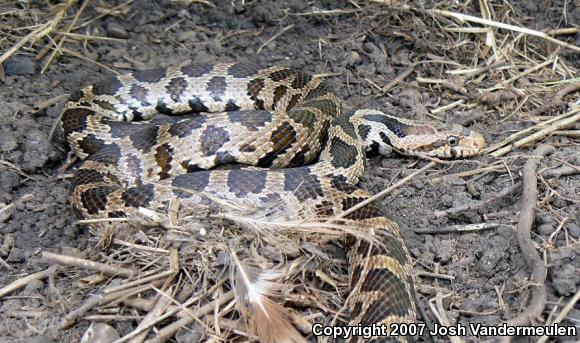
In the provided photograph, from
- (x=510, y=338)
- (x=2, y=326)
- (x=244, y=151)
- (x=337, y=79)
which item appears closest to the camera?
(x=510, y=338)

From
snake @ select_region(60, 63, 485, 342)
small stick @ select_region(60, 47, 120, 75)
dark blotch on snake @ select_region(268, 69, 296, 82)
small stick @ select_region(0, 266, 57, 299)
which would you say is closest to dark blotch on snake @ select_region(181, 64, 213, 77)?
snake @ select_region(60, 63, 485, 342)

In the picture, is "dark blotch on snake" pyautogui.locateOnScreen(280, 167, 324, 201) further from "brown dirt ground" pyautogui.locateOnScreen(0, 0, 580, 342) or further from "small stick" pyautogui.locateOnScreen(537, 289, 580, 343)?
"small stick" pyautogui.locateOnScreen(537, 289, 580, 343)

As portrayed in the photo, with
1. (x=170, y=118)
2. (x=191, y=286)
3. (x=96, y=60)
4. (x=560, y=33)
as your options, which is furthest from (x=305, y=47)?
(x=191, y=286)

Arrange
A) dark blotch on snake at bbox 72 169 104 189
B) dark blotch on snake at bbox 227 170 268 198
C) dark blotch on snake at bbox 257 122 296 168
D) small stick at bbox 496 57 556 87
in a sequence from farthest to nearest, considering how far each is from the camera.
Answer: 1. small stick at bbox 496 57 556 87
2. dark blotch on snake at bbox 257 122 296 168
3. dark blotch on snake at bbox 72 169 104 189
4. dark blotch on snake at bbox 227 170 268 198

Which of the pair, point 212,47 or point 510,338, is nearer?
point 510,338

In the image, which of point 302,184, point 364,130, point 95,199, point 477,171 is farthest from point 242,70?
point 477,171

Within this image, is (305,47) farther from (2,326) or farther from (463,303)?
(2,326)

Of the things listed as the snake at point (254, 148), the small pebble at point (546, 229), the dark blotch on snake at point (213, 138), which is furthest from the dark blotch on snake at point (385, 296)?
the dark blotch on snake at point (213, 138)
